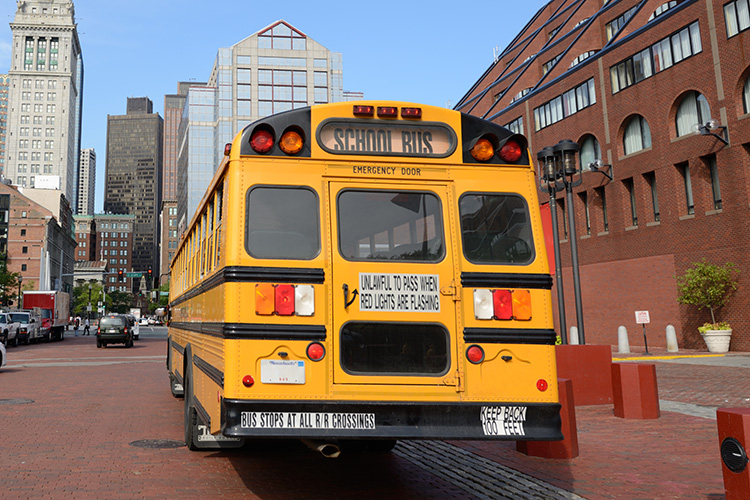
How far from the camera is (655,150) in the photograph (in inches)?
1110

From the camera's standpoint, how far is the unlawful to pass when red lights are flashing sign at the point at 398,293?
4770mm

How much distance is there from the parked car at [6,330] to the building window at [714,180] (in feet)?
107

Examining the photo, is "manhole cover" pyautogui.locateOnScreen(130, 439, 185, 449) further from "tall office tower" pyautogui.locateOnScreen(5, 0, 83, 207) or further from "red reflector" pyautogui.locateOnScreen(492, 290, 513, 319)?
"tall office tower" pyautogui.locateOnScreen(5, 0, 83, 207)

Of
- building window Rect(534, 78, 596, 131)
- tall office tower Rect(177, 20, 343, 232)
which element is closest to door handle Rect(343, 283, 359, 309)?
building window Rect(534, 78, 596, 131)

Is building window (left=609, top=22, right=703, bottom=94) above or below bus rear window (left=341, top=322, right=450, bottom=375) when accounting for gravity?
above

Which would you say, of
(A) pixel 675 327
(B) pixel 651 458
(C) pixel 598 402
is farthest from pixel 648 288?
(B) pixel 651 458

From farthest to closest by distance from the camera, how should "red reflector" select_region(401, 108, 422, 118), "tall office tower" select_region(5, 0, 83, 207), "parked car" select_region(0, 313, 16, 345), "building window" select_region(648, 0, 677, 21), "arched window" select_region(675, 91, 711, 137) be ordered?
"tall office tower" select_region(5, 0, 83, 207), "parked car" select_region(0, 313, 16, 345), "building window" select_region(648, 0, 677, 21), "arched window" select_region(675, 91, 711, 137), "red reflector" select_region(401, 108, 422, 118)

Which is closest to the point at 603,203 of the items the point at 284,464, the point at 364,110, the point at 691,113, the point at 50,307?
the point at 691,113

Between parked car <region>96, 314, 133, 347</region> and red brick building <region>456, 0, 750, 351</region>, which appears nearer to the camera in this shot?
red brick building <region>456, 0, 750, 351</region>

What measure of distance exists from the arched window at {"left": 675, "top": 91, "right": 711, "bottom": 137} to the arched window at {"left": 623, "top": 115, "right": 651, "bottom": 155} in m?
1.80

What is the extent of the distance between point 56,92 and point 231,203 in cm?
17570

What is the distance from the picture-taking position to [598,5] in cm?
4103

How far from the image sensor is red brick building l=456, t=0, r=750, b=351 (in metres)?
24.4

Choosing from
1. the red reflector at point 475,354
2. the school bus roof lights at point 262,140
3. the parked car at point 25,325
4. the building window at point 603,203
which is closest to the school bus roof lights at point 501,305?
the red reflector at point 475,354
